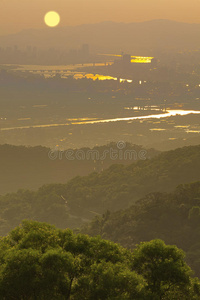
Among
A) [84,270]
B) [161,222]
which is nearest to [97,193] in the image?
[161,222]

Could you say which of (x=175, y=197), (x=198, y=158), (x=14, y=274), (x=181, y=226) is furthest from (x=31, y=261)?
A: (x=198, y=158)

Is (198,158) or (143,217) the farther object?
(198,158)

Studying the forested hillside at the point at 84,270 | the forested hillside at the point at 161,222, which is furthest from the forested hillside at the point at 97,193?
the forested hillside at the point at 84,270

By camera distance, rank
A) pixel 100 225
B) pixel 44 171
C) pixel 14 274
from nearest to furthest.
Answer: pixel 14 274, pixel 100 225, pixel 44 171

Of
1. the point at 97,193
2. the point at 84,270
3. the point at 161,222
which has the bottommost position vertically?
the point at 161,222

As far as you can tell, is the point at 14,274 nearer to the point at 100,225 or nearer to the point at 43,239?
the point at 43,239

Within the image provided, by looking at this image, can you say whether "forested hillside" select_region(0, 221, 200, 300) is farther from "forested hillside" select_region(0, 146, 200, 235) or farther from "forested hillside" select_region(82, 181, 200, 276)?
"forested hillside" select_region(0, 146, 200, 235)

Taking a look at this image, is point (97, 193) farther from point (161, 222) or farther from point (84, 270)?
point (84, 270)

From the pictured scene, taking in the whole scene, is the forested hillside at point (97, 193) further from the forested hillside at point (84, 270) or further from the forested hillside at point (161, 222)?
the forested hillside at point (84, 270)
